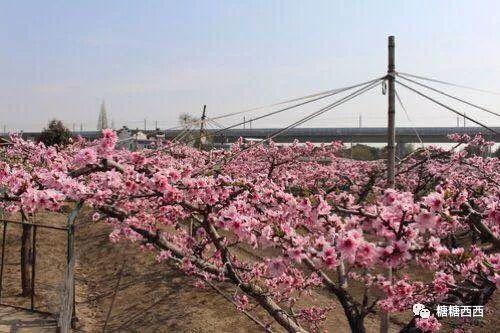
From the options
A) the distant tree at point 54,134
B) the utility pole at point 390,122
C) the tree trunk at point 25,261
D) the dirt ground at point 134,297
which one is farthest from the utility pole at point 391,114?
the distant tree at point 54,134

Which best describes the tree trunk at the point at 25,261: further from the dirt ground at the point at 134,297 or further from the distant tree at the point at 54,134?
the distant tree at the point at 54,134

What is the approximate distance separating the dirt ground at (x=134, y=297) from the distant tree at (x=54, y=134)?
23.2 metres

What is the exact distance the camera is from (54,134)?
1521 inches

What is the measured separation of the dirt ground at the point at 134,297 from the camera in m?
10.8

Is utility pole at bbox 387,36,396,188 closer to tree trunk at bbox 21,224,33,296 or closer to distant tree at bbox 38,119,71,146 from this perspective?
tree trunk at bbox 21,224,33,296

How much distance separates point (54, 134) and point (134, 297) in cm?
3002

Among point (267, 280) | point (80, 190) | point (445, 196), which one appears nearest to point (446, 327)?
point (267, 280)

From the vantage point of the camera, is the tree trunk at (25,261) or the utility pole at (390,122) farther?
the tree trunk at (25,261)

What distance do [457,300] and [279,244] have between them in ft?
15.4

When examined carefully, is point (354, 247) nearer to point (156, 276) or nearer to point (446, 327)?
point (446, 327)

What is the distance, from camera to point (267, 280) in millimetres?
9656

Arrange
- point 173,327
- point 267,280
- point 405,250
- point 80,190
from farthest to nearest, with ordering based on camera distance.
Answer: point 173,327 → point 267,280 → point 80,190 → point 405,250

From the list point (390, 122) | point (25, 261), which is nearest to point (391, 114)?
point (390, 122)

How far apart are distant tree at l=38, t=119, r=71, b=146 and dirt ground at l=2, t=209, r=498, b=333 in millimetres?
23169
